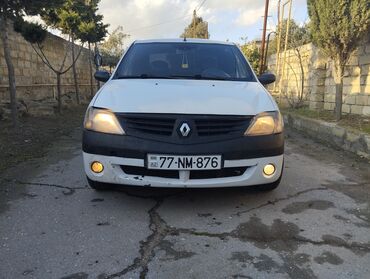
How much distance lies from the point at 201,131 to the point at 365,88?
246 inches

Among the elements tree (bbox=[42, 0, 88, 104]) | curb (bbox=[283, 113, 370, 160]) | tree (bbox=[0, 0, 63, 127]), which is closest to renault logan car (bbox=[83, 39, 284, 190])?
curb (bbox=[283, 113, 370, 160])

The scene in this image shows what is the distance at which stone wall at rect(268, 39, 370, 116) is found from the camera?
8664mm

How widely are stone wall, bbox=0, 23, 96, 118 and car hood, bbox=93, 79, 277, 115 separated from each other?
6.35 metres

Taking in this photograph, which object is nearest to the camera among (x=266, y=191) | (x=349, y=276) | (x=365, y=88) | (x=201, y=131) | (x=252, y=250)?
(x=349, y=276)

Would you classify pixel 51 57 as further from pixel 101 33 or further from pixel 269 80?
pixel 269 80

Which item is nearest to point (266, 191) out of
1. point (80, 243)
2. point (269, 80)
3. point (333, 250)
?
point (333, 250)

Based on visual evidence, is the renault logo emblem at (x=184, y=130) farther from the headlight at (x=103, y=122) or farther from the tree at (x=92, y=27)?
the tree at (x=92, y=27)

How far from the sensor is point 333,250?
3049 millimetres

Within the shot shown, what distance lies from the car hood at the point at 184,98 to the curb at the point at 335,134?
3.04 m

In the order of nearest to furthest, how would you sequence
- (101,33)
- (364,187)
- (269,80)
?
(364,187) → (269,80) → (101,33)

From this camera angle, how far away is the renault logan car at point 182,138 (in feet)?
11.6

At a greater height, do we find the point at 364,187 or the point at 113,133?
the point at 113,133

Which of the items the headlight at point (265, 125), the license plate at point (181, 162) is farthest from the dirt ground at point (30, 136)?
the headlight at point (265, 125)

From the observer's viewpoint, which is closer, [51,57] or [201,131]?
[201,131]
